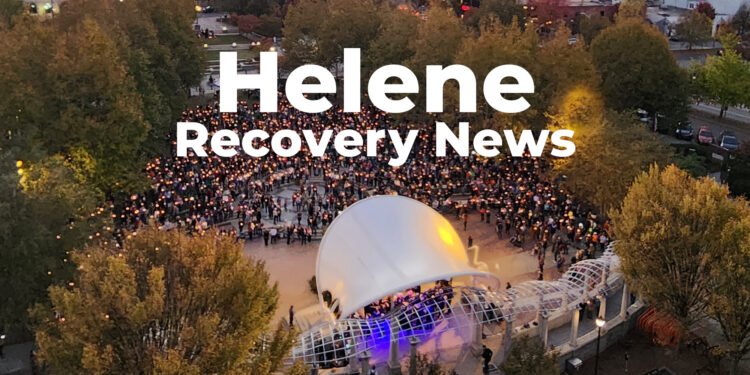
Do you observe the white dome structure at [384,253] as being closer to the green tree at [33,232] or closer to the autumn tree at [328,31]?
the green tree at [33,232]

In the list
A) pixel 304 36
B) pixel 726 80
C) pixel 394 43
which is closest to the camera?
pixel 726 80

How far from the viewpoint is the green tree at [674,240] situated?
2361 cm

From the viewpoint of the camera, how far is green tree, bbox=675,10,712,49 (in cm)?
8144

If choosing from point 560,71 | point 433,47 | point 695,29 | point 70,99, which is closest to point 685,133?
point 560,71

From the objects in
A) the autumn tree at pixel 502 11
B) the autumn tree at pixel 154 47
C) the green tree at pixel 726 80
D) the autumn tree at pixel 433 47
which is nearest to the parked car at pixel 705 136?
the green tree at pixel 726 80

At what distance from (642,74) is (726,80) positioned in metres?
10.0

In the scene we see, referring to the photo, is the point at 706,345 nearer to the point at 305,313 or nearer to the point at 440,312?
the point at 440,312

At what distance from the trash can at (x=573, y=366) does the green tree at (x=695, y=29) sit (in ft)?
221

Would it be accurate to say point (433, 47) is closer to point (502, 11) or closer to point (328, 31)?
point (328, 31)

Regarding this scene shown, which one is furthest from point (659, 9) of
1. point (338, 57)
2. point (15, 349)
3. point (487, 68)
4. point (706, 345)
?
point (15, 349)

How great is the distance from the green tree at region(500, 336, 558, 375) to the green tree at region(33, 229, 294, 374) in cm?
775

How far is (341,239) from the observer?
27.3 metres

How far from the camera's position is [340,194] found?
→ 132ft

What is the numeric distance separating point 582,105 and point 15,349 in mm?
32325
